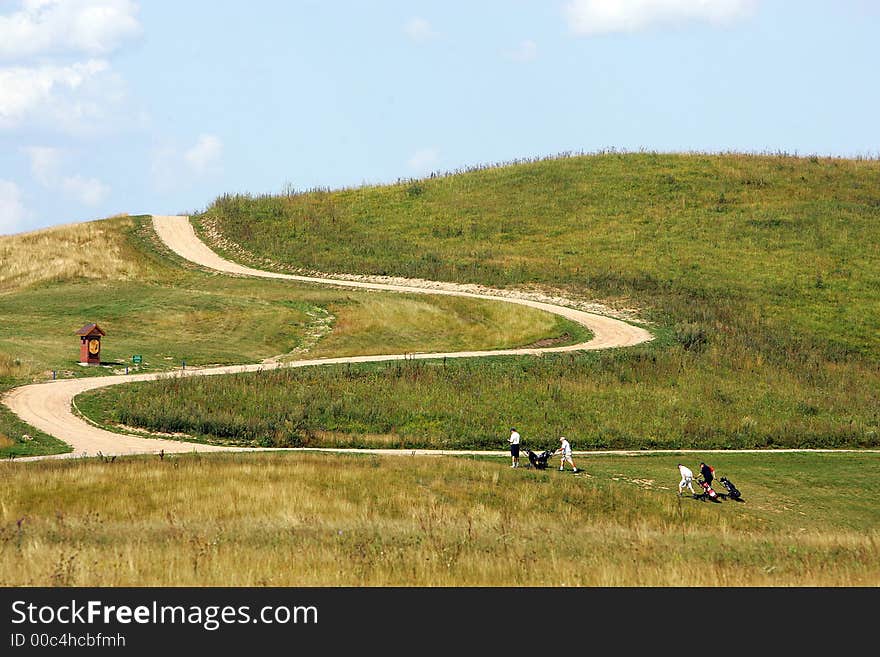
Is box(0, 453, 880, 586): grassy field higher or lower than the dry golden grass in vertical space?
lower

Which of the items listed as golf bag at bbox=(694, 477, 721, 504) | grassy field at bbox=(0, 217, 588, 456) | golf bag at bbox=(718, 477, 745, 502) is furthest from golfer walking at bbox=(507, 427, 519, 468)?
grassy field at bbox=(0, 217, 588, 456)

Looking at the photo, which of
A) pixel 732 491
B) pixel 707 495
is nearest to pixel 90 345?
pixel 707 495

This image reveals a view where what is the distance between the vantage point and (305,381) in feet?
172

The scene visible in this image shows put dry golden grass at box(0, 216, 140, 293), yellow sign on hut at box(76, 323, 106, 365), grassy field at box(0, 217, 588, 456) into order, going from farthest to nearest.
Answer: dry golden grass at box(0, 216, 140, 293), grassy field at box(0, 217, 588, 456), yellow sign on hut at box(76, 323, 106, 365)

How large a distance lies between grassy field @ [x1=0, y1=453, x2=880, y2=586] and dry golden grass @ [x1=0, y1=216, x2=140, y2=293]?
54.4m

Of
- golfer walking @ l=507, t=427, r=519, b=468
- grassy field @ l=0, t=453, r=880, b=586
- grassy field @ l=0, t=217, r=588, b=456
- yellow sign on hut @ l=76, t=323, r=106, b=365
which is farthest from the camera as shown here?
grassy field @ l=0, t=217, r=588, b=456

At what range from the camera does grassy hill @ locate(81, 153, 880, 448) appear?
162 feet

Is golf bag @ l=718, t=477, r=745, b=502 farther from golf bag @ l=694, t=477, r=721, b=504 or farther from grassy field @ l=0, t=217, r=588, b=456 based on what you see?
grassy field @ l=0, t=217, r=588, b=456

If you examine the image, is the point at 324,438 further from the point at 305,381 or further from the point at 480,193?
the point at 480,193

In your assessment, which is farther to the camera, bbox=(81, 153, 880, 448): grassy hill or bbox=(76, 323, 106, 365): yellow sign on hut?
bbox=(76, 323, 106, 365): yellow sign on hut

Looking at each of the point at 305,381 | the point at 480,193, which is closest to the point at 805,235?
the point at 480,193

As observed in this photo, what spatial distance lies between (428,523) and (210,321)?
1902 inches

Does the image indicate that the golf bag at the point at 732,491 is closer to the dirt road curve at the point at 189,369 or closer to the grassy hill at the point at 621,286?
the grassy hill at the point at 621,286
